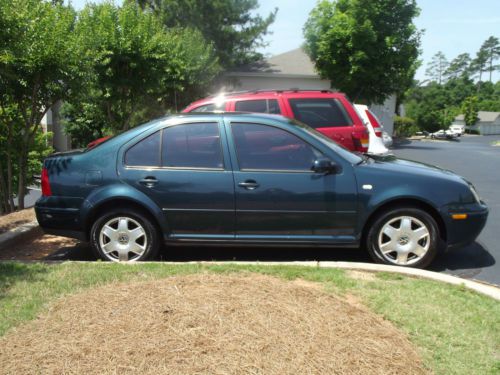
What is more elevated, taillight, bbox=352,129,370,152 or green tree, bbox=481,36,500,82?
green tree, bbox=481,36,500,82

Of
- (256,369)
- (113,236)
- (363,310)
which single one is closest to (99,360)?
(256,369)

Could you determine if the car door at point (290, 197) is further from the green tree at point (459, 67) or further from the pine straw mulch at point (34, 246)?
the green tree at point (459, 67)

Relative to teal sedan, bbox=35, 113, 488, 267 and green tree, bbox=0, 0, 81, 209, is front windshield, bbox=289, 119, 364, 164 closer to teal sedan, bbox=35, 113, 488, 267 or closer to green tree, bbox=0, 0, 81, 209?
teal sedan, bbox=35, 113, 488, 267

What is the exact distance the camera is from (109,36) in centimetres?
1040

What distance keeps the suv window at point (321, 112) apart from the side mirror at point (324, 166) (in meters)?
3.21

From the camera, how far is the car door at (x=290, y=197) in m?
5.04

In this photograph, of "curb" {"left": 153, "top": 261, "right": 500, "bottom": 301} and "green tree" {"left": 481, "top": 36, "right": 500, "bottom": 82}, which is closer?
"curb" {"left": 153, "top": 261, "right": 500, "bottom": 301}

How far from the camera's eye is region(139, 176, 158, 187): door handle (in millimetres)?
5127

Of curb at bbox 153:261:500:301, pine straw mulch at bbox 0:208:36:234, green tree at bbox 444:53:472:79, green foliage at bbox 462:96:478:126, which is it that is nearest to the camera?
curb at bbox 153:261:500:301

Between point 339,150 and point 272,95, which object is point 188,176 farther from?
point 272,95

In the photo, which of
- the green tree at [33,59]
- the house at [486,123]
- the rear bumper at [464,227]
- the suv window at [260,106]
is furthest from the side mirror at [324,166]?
the house at [486,123]

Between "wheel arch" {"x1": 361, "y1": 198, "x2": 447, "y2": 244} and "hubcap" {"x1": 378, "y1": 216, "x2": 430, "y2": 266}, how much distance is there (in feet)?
0.44

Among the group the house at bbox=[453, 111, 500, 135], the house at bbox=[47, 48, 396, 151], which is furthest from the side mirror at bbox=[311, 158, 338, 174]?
the house at bbox=[453, 111, 500, 135]

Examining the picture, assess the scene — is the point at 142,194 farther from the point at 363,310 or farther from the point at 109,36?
the point at 109,36
